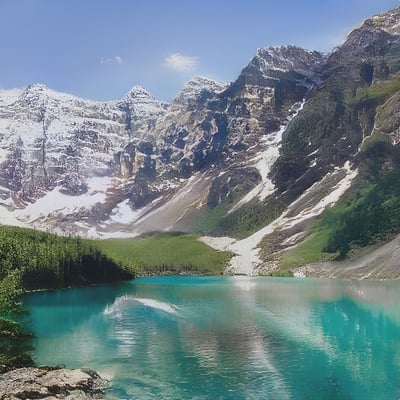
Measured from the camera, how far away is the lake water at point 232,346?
53219 millimetres

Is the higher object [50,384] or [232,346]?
[50,384]

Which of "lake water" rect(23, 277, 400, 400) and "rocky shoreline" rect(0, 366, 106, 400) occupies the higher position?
"rocky shoreline" rect(0, 366, 106, 400)

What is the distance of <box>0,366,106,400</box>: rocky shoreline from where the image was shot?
45.8 metres

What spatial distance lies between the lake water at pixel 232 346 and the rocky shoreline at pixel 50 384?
2553 mm

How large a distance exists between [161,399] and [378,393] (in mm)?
21256

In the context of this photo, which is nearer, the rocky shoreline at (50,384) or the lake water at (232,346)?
the rocky shoreline at (50,384)

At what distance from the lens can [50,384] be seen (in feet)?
158

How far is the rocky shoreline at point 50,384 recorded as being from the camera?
150 ft

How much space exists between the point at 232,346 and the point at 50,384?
29.9 meters

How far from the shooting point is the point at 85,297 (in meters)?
154

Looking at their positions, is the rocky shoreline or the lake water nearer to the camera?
the rocky shoreline

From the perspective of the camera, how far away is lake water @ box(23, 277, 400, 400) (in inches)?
2095

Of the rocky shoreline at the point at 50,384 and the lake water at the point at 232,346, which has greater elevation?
the rocky shoreline at the point at 50,384

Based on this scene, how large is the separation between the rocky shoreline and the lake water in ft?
8.38
